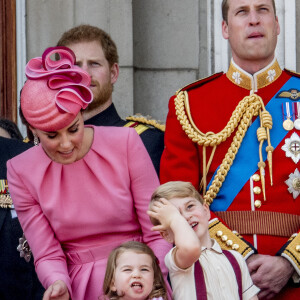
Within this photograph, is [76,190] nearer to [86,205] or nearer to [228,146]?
[86,205]

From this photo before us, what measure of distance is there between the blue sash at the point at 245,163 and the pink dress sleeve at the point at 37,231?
2.36 ft

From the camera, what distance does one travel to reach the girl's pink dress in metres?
3.61

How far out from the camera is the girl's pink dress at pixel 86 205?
3.61 meters

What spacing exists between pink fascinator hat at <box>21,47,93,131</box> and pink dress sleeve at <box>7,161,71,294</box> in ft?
0.90

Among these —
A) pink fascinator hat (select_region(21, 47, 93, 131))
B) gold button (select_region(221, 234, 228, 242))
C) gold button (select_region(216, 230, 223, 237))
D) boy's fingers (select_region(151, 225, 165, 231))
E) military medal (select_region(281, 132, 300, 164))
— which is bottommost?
gold button (select_region(221, 234, 228, 242))

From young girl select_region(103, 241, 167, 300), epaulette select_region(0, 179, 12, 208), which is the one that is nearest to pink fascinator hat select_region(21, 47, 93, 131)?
young girl select_region(103, 241, 167, 300)

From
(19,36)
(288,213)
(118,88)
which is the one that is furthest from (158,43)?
(288,213)

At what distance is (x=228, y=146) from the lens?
4031mm

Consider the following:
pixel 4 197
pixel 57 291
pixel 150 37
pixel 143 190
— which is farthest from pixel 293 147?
pixel 150 37

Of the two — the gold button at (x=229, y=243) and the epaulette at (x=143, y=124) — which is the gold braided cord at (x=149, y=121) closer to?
the epaulette at (x=143, y=124)

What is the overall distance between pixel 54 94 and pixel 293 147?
41.5 inches

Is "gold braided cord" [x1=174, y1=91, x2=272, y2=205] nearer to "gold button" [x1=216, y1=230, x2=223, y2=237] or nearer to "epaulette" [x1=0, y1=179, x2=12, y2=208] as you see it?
"gold button" [x1=216, y1=230, x2=223, y2=237]

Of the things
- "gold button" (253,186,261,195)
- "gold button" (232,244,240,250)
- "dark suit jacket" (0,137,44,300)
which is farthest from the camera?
"dark suit jacket" (0,137,44,300)

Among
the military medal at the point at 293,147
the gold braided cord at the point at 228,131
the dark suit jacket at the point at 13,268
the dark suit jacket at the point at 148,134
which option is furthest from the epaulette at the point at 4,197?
the military medal at the point at 293,147
